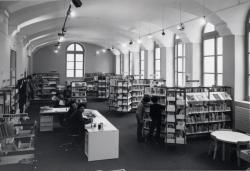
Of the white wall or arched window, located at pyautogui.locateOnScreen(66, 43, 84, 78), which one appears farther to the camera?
arched window, located at pyautogui.locateOnScreen(66, 43, 84, 78)

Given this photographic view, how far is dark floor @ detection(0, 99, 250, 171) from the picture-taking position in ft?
19.9

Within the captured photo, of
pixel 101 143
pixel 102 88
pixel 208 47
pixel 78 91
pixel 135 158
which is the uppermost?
pixel 208 47

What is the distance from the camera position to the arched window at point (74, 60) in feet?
81.7

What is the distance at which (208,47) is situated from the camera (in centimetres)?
1185

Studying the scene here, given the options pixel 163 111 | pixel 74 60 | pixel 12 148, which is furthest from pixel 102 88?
pixel 12 148

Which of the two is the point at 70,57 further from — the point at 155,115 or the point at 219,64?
the point at 155,115

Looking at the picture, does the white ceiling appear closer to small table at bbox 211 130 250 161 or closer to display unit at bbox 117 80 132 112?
display unit at bbox 117 80 132 112

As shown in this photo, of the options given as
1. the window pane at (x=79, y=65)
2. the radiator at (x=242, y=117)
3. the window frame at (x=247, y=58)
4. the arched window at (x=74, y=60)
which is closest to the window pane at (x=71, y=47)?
the arched window at (x=74, y=60)

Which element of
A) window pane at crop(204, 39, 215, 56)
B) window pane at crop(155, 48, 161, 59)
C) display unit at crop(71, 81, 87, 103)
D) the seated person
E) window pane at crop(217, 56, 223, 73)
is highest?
window pane at crop(155, 48, 161, 59)

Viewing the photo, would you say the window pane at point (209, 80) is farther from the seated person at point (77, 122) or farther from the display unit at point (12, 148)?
the display unit at point (12, 148)

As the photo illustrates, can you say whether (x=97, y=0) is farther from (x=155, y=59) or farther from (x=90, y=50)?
(x=90, y=50)

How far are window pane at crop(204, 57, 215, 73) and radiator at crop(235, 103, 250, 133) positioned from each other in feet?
9.45

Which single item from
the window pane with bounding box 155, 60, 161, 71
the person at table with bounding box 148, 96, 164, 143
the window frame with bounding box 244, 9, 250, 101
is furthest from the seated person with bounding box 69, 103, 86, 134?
the window pane with bounding box 155, 60, 161, 71

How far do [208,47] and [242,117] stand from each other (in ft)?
13.8
